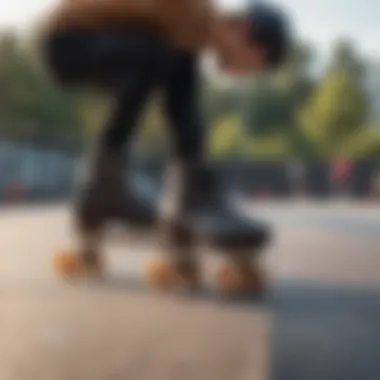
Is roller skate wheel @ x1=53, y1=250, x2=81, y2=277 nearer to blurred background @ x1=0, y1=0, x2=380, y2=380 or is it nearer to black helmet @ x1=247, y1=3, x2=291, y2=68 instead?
blurred background @ x1=0, y1=0, x2=380, y2=380

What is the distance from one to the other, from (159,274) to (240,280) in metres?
0.04

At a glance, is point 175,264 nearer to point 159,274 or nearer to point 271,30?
point 159,274

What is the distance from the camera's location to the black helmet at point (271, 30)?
357 mm

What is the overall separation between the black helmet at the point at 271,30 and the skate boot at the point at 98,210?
0.09 meters

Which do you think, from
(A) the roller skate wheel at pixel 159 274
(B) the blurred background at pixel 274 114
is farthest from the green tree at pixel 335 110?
(A) the roller skate wheel at pixel 159 274

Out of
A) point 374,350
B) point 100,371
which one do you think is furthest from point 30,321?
point 374,350

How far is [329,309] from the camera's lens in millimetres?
412

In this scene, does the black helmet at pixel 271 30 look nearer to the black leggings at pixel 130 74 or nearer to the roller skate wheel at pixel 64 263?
the black leggings at pixel 130 74

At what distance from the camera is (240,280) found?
42cm

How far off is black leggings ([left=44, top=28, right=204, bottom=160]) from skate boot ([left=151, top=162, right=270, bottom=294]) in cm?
2

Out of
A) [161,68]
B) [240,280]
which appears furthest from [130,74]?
[240,280]

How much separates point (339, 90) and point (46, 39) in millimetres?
137

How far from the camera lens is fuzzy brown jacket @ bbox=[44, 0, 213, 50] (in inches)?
14.8

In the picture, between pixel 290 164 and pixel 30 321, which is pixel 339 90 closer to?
pixel 290 164
